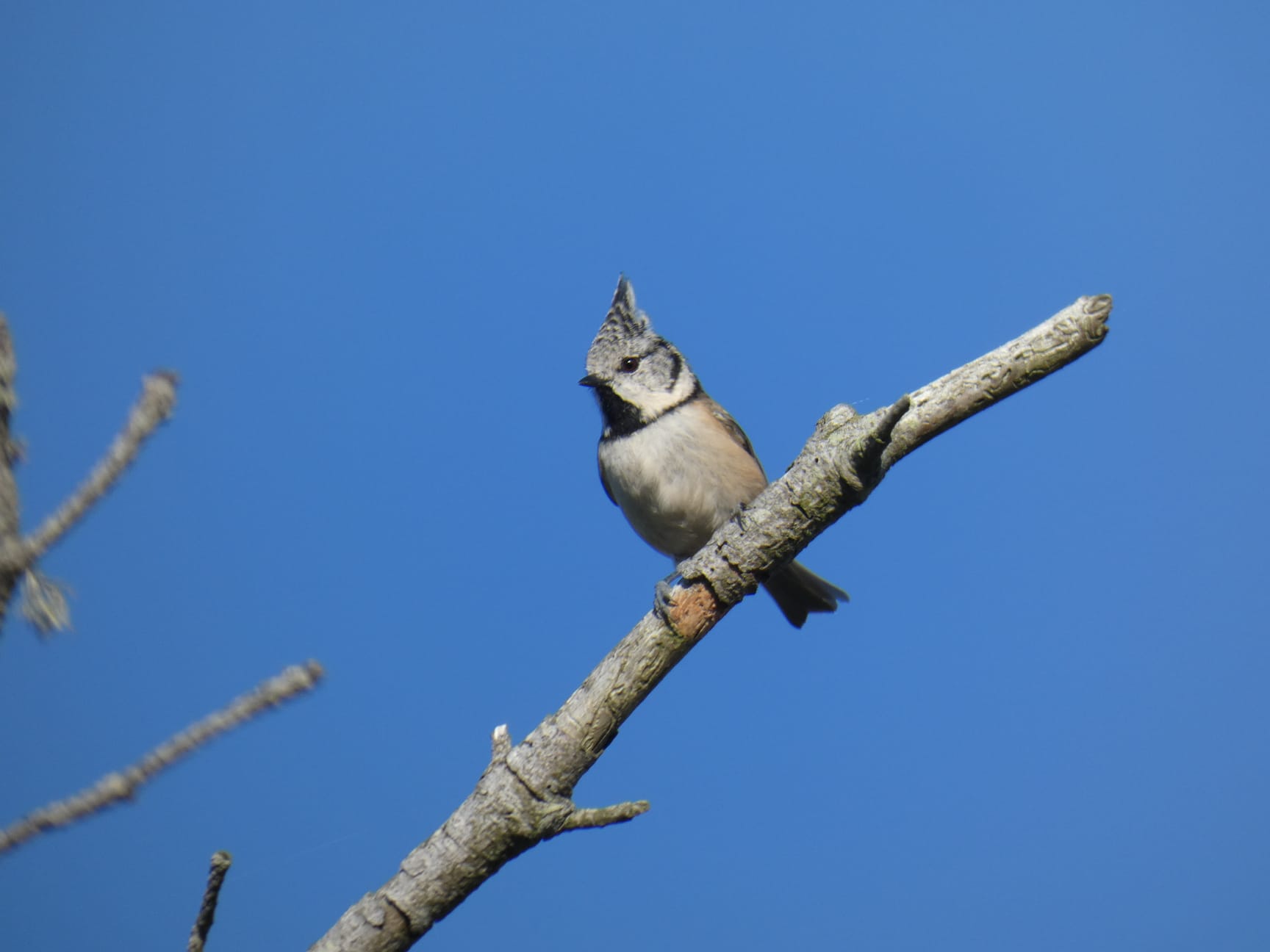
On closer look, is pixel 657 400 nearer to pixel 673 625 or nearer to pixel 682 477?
pixel 682 477

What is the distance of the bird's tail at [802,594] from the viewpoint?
3229 millimetres

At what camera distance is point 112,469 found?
2.66 ft

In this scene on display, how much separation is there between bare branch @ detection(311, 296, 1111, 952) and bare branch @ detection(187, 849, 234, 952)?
46 cm

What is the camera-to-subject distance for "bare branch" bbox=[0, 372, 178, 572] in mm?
794

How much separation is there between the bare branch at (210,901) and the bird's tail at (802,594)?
221 cm

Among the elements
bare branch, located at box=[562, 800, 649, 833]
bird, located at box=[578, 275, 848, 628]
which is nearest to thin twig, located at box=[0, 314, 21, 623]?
bare branch, located at box=[562, 800, 649, 833]

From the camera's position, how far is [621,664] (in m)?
1.81

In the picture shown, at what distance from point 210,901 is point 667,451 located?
1941 millimetres

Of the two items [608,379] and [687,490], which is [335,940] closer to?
[687,490]

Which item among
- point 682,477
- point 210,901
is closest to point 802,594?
point 682,477

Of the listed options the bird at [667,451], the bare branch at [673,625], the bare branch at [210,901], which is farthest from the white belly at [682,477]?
the bare branch at [210,901]

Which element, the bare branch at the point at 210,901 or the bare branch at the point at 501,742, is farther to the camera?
the bare branch at the point at 501,742

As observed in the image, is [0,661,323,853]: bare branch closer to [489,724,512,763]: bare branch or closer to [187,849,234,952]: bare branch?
[187,849,234,952]: bare branch

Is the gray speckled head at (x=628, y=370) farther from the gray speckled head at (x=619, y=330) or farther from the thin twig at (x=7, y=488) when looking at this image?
the thin twig at (x=7, y=488)
